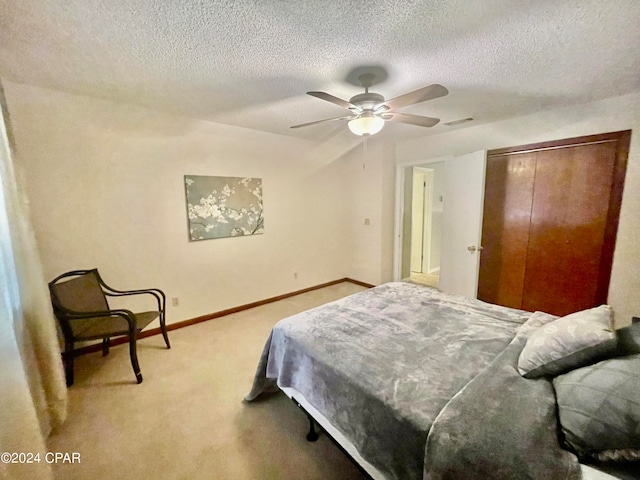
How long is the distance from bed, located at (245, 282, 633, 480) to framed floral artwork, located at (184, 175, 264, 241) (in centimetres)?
187

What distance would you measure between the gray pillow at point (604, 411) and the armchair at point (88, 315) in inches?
104

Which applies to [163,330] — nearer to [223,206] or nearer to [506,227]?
[223,206]

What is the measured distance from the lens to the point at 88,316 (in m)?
2.10

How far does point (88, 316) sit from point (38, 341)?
1.41 ft

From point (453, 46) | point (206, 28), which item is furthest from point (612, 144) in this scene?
point (206, 28)

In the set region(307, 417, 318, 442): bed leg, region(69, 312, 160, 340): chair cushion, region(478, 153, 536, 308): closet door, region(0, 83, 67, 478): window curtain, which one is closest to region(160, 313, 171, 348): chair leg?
region(69, 312, 160, 340): chair cushion

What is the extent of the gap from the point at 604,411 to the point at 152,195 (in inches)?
137

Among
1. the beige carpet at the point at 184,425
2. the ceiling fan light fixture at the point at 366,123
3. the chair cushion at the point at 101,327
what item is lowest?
the beige carpet at the point at 184,425

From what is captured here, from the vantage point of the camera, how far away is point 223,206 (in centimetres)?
332

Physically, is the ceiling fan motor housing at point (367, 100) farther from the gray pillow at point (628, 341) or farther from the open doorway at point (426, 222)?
the open doorway at point (426, 222)

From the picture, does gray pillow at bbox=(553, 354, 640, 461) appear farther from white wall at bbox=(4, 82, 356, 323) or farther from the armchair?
white wall at bbox=(4, 82, 356, 323)

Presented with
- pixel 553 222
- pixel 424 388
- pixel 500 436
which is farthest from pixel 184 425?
pixel 553 222

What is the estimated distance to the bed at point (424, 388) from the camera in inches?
35.0

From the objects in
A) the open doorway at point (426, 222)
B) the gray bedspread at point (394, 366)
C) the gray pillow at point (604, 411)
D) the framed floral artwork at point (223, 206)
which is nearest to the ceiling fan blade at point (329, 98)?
the gray bedspread at point (394, 366)
